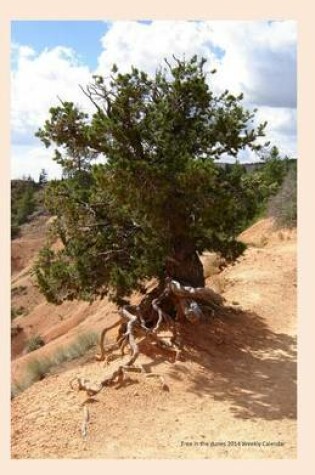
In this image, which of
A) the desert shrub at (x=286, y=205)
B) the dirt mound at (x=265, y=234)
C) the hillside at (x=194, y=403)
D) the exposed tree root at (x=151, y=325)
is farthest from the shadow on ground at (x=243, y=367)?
the desert shrub at (x=286, y=205)

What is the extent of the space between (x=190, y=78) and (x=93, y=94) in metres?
1.74

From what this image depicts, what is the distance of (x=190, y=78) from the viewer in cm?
1086

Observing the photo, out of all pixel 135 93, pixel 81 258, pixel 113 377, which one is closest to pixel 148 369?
pixel 113 377

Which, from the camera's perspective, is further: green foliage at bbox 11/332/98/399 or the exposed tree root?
green foliage at bbox 11/332/98/399

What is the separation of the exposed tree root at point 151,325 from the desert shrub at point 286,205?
11.8m

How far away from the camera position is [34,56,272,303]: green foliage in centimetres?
1028

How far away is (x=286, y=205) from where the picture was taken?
24.9m

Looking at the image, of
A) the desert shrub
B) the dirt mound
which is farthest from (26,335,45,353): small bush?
the desert shrub

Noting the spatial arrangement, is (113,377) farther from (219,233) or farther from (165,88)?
(165,88)

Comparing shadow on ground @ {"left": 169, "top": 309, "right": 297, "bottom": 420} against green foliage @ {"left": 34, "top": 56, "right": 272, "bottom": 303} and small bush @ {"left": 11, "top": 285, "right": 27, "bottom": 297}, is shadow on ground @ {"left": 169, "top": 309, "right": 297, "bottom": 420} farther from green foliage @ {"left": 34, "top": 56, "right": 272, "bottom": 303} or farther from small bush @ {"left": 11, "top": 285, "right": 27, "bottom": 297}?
small bush @ {"left": 11, "top": 285, "right": 27, "bottom": 297}

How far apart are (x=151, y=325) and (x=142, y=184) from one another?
10.5 feet

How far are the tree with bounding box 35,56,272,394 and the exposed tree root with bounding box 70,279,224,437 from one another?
0.03 metres

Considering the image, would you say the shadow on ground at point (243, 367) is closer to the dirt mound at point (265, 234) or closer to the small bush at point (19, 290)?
the dirt mound at point (265, 234)

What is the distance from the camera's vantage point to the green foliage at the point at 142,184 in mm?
10281
